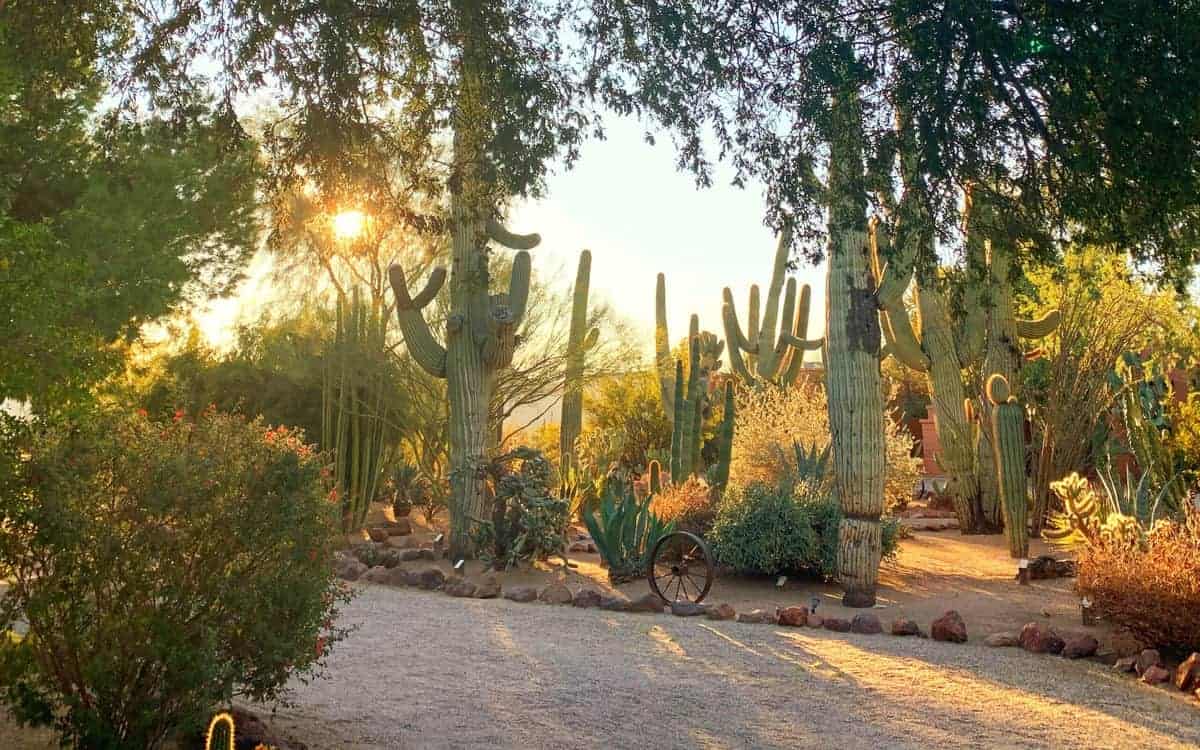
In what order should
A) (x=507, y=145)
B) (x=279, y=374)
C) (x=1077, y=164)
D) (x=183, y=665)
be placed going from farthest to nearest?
1. (x=279, y=374)
2. (x=507, y=145)
3. (x=1077, y=164)
4. (x=183, y=665)

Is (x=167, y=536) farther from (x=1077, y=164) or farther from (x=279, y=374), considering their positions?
(x=279, y=374)

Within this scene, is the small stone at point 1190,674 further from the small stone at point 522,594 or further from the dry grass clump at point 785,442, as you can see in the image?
the dry grass clump at point 785,442

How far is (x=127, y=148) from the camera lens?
16750 mm

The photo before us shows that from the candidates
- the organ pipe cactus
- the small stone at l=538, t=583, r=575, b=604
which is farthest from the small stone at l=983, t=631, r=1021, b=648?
the organ pipe cactus

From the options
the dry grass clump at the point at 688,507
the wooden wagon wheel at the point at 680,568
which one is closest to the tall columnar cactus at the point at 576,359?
the dry grass clump at the point at 688,507

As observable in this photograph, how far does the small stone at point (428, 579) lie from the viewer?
39.0 ft

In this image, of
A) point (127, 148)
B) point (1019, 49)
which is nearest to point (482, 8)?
point (1019, 49)

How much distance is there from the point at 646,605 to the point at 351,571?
152 inches

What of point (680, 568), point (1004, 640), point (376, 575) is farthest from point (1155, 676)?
point (376, 575)

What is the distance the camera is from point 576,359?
2061 cm

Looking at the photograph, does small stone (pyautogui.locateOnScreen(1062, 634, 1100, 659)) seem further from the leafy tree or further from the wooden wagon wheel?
the leafy tree

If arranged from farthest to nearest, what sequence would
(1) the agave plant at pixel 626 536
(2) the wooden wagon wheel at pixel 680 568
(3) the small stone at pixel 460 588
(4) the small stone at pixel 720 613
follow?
(1) the agave plant at pixel 626 536
(3) the small stone at pixel 460 588
(2) the wooden wagon wheel at pixel 680 568
(4) the small stone at pixel 720 613

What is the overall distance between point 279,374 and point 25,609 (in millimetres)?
14926

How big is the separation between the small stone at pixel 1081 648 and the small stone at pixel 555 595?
14.7 feet
